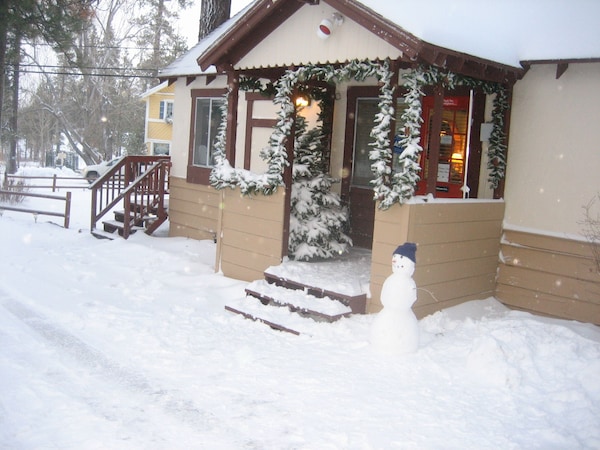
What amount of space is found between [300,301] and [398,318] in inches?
62.0

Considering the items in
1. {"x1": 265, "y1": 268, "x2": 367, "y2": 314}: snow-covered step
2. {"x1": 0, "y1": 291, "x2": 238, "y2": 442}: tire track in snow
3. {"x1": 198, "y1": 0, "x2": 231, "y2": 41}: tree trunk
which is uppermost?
{"x1": 198, "y1": 0, "x2": 231, "y2": 41}: tree trunk

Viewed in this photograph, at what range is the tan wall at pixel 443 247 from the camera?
23.5ft

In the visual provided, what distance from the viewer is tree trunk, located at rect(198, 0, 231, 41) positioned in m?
14.6

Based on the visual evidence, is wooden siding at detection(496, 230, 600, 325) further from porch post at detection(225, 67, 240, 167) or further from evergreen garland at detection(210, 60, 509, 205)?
porch post at detection(225, 67, 240, 167)

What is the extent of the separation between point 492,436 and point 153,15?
125 feet

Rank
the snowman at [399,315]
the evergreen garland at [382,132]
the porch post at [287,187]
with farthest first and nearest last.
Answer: the porch post at [287,187]
the evergreen garland at [382,132]
the snowman at [399,315]

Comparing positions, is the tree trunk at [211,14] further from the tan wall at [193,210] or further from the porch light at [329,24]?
the porch light at [329,24]

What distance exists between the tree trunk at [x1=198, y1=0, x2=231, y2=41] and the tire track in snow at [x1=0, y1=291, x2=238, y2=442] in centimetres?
959

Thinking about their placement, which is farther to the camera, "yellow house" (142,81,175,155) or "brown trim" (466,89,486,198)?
"yellow house" (142,81,175,155)

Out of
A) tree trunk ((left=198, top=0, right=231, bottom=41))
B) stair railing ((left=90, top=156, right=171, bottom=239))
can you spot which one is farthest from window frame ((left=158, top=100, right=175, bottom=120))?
stair railing ((left=90, top=156, right=171, bottom=239))

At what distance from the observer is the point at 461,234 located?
7848mm

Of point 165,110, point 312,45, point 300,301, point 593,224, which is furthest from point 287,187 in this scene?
point 165,110

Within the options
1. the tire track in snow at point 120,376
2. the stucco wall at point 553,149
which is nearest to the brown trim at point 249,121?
the stucco wall at point 553,149

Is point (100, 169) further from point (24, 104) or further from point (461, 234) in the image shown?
point (461, 234)
